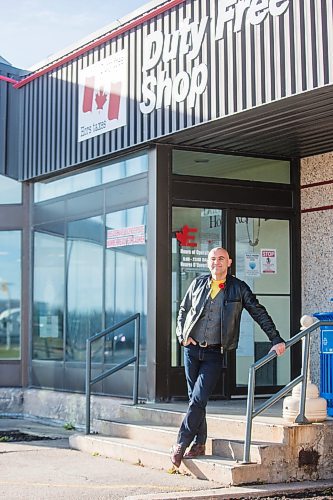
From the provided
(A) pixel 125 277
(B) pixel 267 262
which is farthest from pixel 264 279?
(A) pixel 125 277

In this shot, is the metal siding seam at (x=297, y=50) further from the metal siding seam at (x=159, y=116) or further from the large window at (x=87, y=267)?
the large window at (x=87, y=267)

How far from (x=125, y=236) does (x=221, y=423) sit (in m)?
3.44

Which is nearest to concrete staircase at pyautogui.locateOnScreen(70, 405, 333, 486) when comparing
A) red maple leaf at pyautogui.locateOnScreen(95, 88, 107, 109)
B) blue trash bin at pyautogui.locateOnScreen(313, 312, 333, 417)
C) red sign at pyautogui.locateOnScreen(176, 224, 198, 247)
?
blue trash bin at pyautogui.locateOnScreen(313, 312, 333, 417)

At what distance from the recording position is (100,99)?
1214cm

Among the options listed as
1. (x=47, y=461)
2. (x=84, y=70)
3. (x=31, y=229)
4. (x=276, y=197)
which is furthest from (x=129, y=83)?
(x=47, y=461)

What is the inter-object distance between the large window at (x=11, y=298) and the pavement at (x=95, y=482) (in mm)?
4059

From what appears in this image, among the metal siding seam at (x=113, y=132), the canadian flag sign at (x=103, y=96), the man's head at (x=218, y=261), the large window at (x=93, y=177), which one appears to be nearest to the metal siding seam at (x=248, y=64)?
the man's head at (x=218, y=261)

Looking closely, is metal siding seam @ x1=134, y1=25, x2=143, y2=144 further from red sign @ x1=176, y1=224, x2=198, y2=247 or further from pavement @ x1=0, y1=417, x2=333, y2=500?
pavement @ x1=0, y1=417, x2=333, y2=500

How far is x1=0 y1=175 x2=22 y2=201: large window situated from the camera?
1465 centimetres

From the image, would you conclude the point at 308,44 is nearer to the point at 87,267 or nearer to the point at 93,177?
the point at 93,177

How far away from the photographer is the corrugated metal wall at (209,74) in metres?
8.83

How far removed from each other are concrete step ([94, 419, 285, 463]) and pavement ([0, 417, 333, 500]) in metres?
0.33

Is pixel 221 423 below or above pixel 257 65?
below

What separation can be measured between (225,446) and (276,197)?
4173 millimetres
